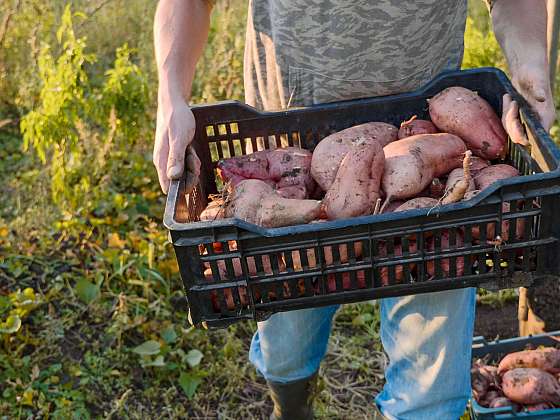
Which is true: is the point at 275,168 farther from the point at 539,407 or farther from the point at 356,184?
the point at 539,407

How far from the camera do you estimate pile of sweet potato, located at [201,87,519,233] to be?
5.00ft

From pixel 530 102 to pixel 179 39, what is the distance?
2.77 ft

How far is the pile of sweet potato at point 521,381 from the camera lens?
217cm

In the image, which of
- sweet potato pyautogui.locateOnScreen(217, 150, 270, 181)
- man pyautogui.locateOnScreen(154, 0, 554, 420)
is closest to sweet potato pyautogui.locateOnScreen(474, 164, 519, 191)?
man pyautogui.locateOnScreen(154, 0, 554, 420)

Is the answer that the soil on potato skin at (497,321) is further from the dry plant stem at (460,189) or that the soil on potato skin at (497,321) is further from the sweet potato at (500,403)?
the dry plant stem at (460,189)

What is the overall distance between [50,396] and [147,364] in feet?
1.11

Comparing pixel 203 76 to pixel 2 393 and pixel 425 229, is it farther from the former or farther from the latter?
pixel 425 229

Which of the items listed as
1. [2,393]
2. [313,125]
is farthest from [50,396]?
[313,125]

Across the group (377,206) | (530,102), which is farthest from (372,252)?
(530,102)

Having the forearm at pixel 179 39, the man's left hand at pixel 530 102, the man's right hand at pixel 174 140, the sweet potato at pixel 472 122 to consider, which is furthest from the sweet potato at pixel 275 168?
the man's left hand at pixel 530 102

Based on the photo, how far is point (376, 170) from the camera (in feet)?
5.25

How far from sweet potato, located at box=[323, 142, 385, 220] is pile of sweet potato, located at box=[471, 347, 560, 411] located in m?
0.95

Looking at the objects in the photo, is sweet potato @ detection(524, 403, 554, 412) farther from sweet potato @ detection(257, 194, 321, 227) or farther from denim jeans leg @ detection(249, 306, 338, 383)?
sweet potato @ detection(257, 194, 321, 227)

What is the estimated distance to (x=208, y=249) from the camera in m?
1.37
